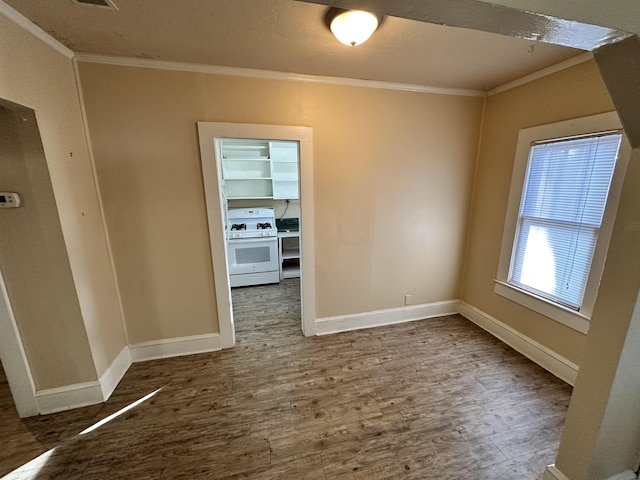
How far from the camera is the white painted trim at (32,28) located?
130cm

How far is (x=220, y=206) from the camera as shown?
2.25 m

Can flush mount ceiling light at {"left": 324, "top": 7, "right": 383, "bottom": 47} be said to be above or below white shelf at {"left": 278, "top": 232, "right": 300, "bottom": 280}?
above

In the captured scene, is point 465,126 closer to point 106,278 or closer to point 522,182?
point 522,182

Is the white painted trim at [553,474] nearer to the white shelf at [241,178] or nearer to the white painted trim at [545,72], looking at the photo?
the white painted trim at [545,72]

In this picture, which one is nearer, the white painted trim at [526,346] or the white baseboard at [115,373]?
the white baseboard at [115,373]

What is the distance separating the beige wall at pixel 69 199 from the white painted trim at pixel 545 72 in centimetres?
352

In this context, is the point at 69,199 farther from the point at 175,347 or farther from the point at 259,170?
the point at 259,170

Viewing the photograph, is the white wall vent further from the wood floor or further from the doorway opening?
the wood floor

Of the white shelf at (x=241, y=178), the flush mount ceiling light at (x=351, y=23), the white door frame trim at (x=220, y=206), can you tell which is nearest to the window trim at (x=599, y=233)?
the flush mount ceiling light at (x=351, y=23)

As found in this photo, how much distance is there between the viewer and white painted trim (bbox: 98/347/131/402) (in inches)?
75.0

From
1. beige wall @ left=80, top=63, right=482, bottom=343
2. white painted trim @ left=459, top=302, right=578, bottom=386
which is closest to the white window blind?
white painted trim @ left=459, top=302, right=578, bottom=386

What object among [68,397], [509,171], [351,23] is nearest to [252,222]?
[68,397]

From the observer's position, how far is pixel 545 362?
220 cm

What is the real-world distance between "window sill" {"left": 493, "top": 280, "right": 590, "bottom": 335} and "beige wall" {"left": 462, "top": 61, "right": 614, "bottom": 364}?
53mm
